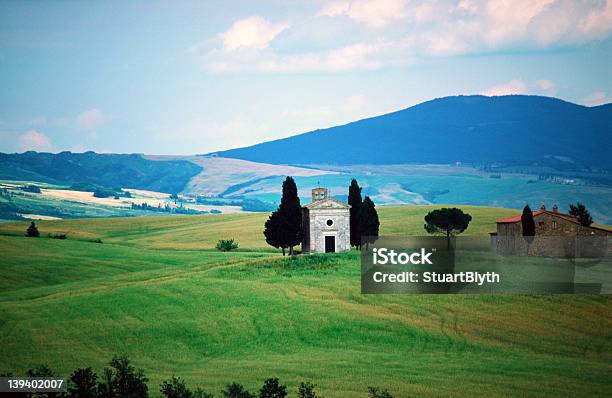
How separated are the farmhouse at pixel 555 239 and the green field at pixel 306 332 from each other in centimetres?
1748

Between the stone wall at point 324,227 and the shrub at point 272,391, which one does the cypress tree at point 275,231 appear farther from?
the shrub at point 272,391

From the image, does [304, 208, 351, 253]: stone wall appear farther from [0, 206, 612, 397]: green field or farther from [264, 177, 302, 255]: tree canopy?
[0, 206, 612, 397]: green field

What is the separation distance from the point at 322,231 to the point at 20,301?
96.3ft

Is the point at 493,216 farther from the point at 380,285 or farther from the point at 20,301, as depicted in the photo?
→ the point at 20,301

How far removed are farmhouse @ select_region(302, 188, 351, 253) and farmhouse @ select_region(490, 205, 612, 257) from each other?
15.0 meters

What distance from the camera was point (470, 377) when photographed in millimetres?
48656

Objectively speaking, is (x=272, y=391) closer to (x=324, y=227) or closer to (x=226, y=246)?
(x=324, y=227)

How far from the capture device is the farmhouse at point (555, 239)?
294 ft

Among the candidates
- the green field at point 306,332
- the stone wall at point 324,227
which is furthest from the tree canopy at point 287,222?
the green field at point 306,332

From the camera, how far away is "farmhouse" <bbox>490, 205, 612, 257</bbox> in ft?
294

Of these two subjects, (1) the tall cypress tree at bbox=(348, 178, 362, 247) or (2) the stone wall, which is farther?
(1) the tall cypress tree at bbox=(348, 178, 362, 247)

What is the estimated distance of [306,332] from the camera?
61500 mm

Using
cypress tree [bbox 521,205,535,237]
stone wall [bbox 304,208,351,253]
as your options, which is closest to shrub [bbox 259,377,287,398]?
stone wall [bbox 304,208,351,253]

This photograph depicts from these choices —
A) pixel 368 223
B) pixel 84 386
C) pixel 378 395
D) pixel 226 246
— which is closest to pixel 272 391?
pixel 378 395
